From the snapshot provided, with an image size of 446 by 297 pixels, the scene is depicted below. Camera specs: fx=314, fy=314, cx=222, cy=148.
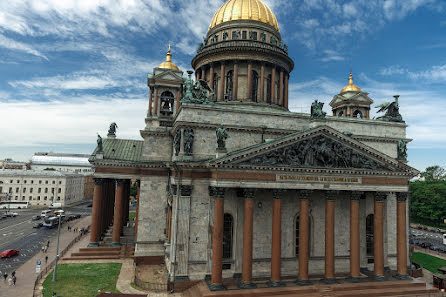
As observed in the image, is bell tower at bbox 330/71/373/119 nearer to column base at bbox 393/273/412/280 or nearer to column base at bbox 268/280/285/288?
column base at bbox 393/273/412/280

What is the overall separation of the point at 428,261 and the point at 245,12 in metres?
40.3

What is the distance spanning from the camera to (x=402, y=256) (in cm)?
2805

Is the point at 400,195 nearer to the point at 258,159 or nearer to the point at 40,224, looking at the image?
the point at 258,159

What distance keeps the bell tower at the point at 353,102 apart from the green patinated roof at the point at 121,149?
2797 cm

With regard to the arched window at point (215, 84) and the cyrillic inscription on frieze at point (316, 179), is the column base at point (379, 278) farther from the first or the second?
the arched window at point (215, 84)

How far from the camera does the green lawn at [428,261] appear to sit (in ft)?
121

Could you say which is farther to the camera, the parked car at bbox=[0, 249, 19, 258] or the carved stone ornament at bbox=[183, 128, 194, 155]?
the parked car at bbox=[0, 249, 19, 258]

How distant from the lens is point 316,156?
26250mm

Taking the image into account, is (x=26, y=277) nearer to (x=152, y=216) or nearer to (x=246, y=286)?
(x=152, y=216)

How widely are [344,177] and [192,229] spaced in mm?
13653

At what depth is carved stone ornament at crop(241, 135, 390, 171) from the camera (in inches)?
996

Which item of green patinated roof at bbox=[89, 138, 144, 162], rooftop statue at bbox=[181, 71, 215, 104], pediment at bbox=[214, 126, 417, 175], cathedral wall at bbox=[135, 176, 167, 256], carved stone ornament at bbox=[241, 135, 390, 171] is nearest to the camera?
pediment at bbox=[214, 126, 417, 175]

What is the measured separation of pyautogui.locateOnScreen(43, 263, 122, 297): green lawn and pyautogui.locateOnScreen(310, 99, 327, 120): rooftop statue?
22.3m

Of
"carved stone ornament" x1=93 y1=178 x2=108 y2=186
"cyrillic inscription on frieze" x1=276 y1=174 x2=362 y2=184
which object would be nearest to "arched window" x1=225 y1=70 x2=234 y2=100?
"cyrillic inscription on frieze" x1=276 y1=174 x2=362 y2=184
